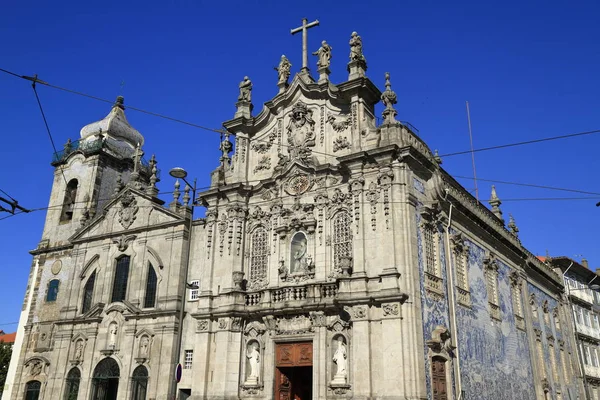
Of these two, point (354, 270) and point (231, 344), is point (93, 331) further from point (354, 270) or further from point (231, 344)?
point (354, 270)

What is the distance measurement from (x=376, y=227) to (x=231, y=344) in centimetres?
769

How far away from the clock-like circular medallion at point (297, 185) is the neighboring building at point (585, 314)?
86.4ft

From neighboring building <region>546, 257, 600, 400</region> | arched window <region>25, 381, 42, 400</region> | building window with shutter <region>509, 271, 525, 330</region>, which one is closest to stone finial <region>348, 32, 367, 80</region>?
building window with shutter <region>509, 271, 525, 330</region>

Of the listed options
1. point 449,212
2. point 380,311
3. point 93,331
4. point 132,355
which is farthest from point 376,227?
point 93,331

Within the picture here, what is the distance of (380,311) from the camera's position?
20047 mm

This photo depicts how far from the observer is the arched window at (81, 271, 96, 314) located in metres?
30.0

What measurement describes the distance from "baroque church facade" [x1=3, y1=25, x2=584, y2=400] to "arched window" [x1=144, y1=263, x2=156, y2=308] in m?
0.08

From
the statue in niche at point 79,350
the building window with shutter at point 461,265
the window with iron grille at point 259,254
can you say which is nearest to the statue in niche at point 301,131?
the window with iron grille at point 259,254

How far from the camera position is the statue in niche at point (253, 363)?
22594 millimetres

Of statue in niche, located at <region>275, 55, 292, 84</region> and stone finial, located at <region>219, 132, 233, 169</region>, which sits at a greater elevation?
statue in niche, located at <region>275, 55, 292, 84</region>

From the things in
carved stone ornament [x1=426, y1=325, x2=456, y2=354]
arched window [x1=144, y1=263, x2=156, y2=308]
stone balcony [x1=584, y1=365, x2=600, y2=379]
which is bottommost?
carved stone ornament [x1=426, y1=325, x2=456, y2=354]

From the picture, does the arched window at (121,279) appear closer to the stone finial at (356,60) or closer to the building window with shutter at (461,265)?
the stone finial at (356,60)

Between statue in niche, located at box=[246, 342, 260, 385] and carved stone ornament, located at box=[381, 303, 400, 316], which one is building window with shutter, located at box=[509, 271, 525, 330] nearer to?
carved stone ornament, located at box=[381, 303, 400, 316]

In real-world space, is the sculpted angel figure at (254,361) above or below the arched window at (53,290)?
below
